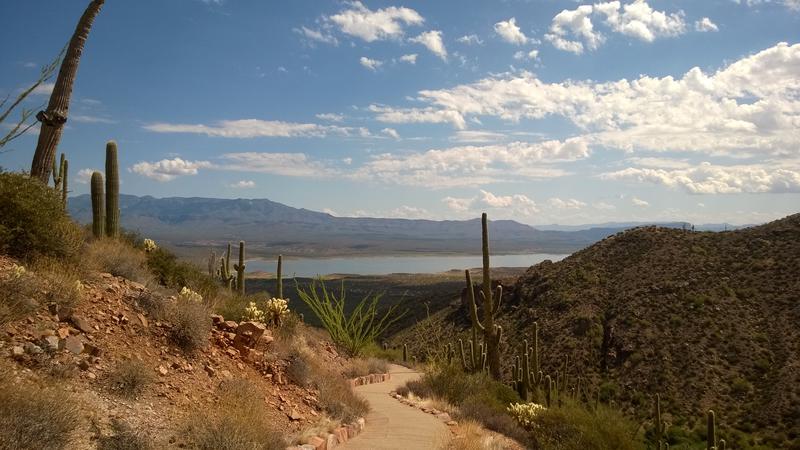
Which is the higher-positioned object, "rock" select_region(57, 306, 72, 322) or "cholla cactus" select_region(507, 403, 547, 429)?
"rock" select_region(57, 306, 72, 322)

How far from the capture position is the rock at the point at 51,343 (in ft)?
22.4

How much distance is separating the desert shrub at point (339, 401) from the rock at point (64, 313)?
4.34 metres

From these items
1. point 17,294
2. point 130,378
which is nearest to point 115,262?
point 17,294

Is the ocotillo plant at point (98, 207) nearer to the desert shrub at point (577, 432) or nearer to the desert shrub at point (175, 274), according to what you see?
the desert shrub at point (175, 274)

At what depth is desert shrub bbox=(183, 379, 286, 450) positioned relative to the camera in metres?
6.61

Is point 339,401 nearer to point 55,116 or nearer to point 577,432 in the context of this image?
point 577,432

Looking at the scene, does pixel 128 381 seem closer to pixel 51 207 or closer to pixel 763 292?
pixel 51 207

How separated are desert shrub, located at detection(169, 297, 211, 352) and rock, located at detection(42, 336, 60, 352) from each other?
6.52ft

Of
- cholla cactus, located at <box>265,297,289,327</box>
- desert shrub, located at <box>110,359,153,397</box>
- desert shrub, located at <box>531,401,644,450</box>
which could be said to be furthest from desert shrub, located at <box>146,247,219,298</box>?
desert shrub, located at <box>531,401,644,450</box>

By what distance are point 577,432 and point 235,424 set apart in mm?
8570

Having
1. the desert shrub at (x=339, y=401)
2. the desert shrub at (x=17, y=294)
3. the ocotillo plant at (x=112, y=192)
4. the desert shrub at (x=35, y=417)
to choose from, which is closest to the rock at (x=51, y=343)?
the desert shrub at (x=17, y=294)

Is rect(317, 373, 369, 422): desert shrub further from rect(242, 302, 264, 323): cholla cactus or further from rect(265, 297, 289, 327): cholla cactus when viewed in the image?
rect(265, 297, 289, 327): cholla cactus

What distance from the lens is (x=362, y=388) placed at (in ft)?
50.5

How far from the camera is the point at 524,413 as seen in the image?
47.6 feet
